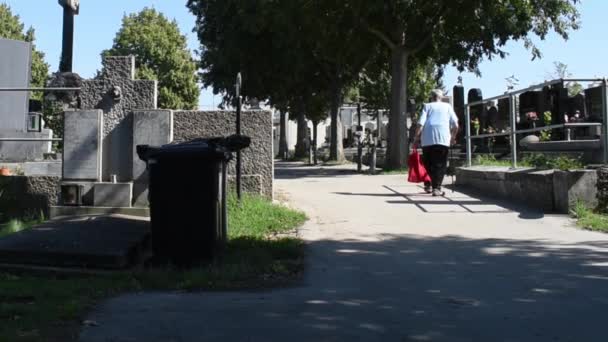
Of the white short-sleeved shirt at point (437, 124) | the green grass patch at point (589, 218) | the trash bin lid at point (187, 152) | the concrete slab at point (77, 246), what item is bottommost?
the concrete slab at point (77, 246)

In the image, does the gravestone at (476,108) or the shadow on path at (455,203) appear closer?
the shadow on path at (455,203)

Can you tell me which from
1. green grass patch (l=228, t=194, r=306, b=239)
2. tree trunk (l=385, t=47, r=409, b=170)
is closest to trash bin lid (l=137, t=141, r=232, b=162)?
green grass patch (l=228, t=194, r=306, b=239)

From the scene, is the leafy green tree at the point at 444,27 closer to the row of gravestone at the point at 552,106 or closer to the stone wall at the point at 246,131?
the row of gravestone at the point at 552,106

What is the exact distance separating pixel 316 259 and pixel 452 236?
2166mm

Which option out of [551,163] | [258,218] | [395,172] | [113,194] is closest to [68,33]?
[113,194]

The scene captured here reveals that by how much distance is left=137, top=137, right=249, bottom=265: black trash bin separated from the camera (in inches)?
284

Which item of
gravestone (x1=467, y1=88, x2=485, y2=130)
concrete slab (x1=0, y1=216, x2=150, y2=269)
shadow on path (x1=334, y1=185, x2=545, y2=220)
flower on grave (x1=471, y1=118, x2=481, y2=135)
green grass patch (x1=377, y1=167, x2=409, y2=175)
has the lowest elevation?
concrete slab (x1=0, y1=216, x2=150, y2=269)

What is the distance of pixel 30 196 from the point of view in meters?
12.0

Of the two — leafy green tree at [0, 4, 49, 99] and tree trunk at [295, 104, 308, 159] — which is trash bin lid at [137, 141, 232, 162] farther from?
leafy green tree at [0, 4, 49, 99]

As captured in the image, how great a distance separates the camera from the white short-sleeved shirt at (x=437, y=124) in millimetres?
12273

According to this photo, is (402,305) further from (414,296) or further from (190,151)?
(190,151)

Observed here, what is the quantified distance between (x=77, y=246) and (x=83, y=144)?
3902mm

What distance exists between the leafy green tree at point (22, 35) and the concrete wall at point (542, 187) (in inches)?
1938

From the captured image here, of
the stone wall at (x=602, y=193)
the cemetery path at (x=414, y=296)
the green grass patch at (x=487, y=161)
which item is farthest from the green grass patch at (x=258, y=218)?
the green grass patch at (x=487, y=161)
